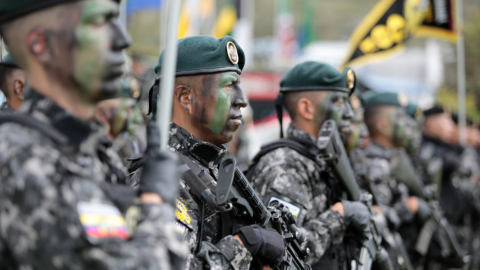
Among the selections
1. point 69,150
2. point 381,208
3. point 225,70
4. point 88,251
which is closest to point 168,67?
point 69,150

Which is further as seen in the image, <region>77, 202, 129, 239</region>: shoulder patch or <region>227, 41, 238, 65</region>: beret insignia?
<region>227, 41, 238, 65</region>: beret insignia

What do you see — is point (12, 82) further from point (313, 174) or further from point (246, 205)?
point (313, 174)

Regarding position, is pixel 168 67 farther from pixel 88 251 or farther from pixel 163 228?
pixel 88 251

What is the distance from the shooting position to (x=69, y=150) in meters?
1.51

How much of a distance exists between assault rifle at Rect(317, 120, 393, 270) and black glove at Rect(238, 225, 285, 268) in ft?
3.48

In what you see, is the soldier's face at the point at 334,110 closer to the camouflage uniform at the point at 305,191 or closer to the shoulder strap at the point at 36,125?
the camouflage uniform at the point at 305,191

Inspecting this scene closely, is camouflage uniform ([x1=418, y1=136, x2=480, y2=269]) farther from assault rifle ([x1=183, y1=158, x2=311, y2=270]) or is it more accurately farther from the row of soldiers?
assault rifle ([x1=183, y1=158, x2=311, y2=270])

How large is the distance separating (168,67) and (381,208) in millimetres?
3409

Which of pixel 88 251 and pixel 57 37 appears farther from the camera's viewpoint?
pixel 57 37

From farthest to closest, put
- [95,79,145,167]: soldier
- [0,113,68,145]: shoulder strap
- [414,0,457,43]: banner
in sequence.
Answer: [414,0,457,43]: banner
[95,79,145,167]: soldier
[0,113,68,145]: shoulder strap

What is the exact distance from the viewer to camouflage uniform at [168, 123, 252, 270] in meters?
2.30

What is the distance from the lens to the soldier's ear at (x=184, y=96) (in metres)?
2.75

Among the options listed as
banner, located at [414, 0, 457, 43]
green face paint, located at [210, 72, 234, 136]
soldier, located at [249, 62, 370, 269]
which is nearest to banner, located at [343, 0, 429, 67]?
banner, located at [414, 0, 457, 43]

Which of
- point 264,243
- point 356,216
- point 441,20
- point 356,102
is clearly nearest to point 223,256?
point 264,243
